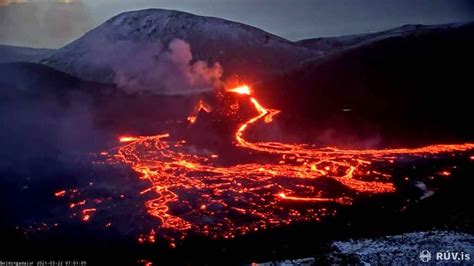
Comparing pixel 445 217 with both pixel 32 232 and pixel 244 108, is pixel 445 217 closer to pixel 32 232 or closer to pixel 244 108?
pixel 32 232

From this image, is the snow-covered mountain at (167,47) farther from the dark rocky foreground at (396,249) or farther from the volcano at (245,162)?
the dark rocky foreground at (396,249)

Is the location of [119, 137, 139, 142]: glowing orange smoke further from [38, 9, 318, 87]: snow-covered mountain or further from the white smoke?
[38, 9, 318, 87]: snow-covered mountain

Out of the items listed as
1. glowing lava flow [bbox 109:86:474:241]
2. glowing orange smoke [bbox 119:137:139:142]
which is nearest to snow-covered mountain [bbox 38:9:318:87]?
glowing orange smoke [bbox 119:137:139:142]

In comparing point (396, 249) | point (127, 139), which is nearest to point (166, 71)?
point (127, 139)

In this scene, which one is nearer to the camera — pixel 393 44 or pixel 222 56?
pixel 393 44

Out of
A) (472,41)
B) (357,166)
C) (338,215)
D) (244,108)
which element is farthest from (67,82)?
(472,41)
